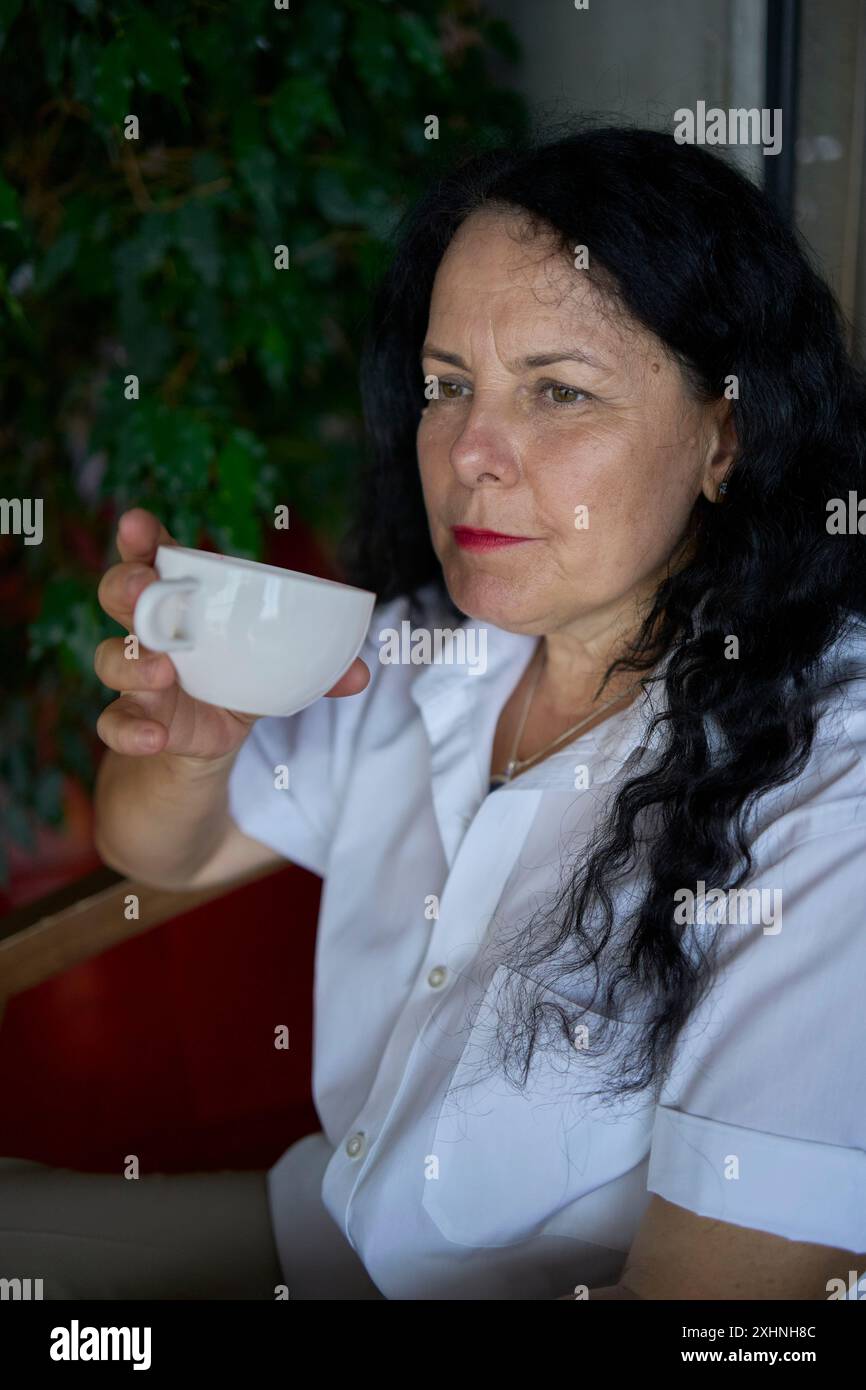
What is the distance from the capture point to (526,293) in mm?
989

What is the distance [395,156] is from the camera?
1.67 m

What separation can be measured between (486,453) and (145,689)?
1.14 ft

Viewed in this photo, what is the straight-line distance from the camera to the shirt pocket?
0.94m

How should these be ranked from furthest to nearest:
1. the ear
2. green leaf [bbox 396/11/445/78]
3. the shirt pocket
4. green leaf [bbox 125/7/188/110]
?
1. green leaf [bbox 396/11/445/78]
2. green leaf [bbox 125/7/188/110]
3. the ear
4. the shirt pocket

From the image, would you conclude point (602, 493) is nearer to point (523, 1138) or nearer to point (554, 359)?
point (554, 359)

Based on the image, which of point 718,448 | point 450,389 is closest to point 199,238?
point 450,389

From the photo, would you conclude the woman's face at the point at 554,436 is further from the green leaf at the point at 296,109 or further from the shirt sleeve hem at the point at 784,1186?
the shirt sleeve hem at the point at 784,1186

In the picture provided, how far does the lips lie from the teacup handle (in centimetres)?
35

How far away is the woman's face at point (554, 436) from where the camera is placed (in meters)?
0.98

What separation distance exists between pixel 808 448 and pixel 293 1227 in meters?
0.90

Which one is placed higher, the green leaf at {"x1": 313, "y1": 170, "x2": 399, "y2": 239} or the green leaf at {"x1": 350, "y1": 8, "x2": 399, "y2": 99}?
the green leaf at {"x1": 350, "y1": 8, "x2": 399, "y2": 99}

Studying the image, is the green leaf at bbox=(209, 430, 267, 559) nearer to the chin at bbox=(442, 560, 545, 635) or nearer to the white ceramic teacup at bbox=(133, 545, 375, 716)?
the chin at bbox=(442, 560, 545, 635)

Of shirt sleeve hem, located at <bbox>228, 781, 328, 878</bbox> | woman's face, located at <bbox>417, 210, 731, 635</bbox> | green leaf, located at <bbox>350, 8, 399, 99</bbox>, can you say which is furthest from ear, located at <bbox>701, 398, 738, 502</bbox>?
green leaf, located at <bbox>350, 8, 399, 99</bbox>
